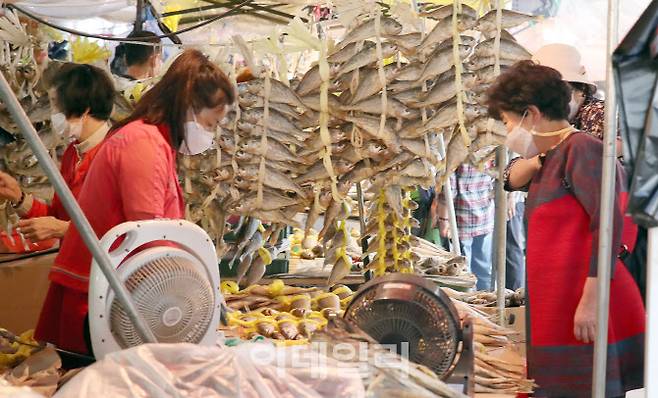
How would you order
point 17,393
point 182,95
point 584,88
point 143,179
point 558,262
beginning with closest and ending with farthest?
point 17,393, point 143,179, point 182,95, point 558,262, point 584,88

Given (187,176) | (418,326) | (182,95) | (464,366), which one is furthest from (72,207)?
(187,176)

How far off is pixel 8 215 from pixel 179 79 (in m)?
1.57

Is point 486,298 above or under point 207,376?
under

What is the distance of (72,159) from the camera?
3943mm

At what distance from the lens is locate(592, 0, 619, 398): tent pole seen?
8.84ft

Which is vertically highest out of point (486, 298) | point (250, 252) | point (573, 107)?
point (573, 107)

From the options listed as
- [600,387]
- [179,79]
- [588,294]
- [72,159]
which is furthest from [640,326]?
[72,159]

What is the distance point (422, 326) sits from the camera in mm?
2777

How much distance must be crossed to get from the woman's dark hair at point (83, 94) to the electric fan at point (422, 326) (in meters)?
1.55

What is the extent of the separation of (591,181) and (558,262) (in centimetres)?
31

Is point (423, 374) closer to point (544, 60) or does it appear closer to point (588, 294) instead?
point (588, 294)

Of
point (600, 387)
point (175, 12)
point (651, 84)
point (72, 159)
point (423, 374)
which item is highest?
point (175, 12)

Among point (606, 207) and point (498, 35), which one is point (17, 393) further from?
point (498, 35)

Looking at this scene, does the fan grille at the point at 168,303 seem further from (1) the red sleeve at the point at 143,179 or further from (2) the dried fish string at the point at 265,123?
(2) the dried fish string at the point at 265,123
